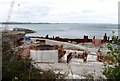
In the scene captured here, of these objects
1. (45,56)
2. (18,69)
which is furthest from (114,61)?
(45,56)

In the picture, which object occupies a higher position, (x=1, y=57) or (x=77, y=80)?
(x=1, y=57)

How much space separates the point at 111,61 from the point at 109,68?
245 mm

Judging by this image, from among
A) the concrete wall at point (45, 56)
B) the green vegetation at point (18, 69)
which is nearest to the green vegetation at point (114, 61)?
the green vegetation at point (18, 69)

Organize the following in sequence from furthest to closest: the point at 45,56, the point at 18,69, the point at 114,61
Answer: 1. the point at 45,56
2. the point at 18,69
3. the point at 114,61

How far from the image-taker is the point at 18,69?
740cm

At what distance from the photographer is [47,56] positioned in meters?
16.3

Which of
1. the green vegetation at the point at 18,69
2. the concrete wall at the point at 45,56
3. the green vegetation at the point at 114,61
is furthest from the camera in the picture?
the concrete wall at the point at 45,56

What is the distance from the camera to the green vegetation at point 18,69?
722 centimetres

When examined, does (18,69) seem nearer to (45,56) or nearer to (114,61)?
(114,61)

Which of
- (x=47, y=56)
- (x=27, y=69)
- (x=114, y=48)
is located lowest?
(x=47, y=56)

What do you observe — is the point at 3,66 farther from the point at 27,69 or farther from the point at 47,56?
the point at 47,56

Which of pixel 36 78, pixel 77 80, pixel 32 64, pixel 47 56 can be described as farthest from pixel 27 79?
pixel 47 56

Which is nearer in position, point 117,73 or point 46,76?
point 117,73

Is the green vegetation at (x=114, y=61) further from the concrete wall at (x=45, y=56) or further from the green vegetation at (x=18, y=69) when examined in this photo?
the concrete wall at (x=45, y=56)
